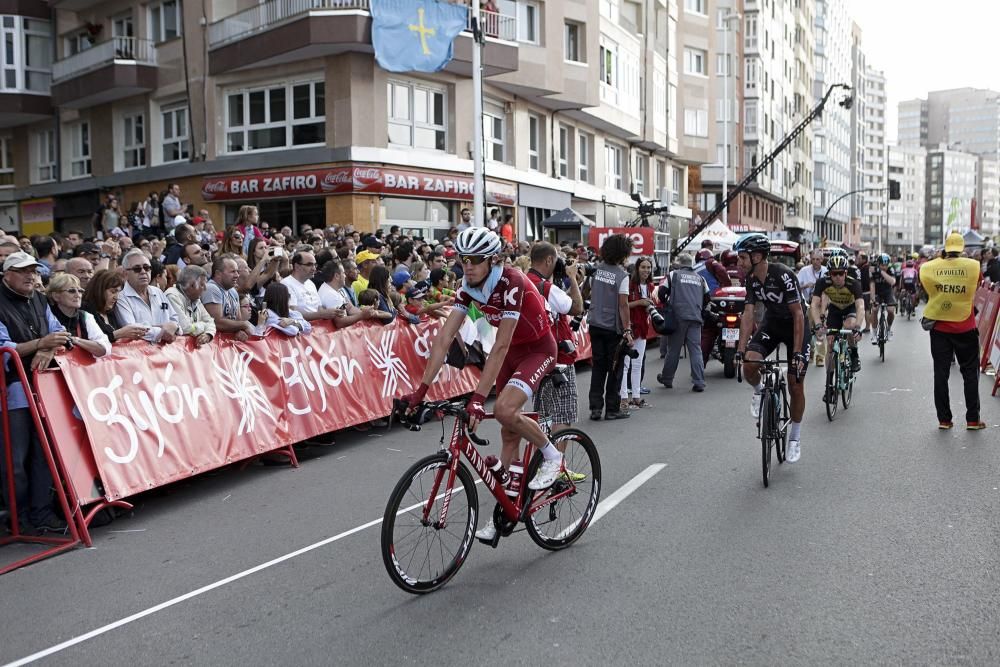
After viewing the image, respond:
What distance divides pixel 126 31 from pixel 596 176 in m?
→ 17.6

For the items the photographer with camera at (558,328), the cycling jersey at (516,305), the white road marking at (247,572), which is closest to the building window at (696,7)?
the photographer with camera at (558,328)

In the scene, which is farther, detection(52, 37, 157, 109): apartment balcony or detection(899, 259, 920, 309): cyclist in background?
detection(899, 259, 920, 309): cyclist in background

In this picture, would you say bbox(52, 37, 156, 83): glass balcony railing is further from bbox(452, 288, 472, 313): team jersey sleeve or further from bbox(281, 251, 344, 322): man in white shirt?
bbox(452, 288, 472, 313): team jersey sleeve

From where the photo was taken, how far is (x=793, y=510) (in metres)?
6.79

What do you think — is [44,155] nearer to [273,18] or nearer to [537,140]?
[273,18]

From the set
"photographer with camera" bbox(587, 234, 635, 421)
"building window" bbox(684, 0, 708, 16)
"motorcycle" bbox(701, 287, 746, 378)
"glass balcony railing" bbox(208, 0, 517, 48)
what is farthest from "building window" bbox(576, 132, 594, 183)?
"photographer with camera" bbox(587, 234, 635, 421)

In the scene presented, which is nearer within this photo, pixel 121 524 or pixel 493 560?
pixel 493 560

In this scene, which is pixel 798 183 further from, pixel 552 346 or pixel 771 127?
pixel 552 346

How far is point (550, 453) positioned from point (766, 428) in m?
2.54

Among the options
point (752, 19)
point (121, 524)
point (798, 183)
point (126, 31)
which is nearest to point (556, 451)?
point (121, 524)

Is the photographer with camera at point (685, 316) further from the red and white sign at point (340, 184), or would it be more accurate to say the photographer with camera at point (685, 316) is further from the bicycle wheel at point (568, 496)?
the red and white sign at point (340, 184)

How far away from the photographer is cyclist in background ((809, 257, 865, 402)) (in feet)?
35.9

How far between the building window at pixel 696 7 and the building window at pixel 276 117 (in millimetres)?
30009

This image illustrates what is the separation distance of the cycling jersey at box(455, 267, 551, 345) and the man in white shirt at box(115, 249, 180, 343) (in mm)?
3541
